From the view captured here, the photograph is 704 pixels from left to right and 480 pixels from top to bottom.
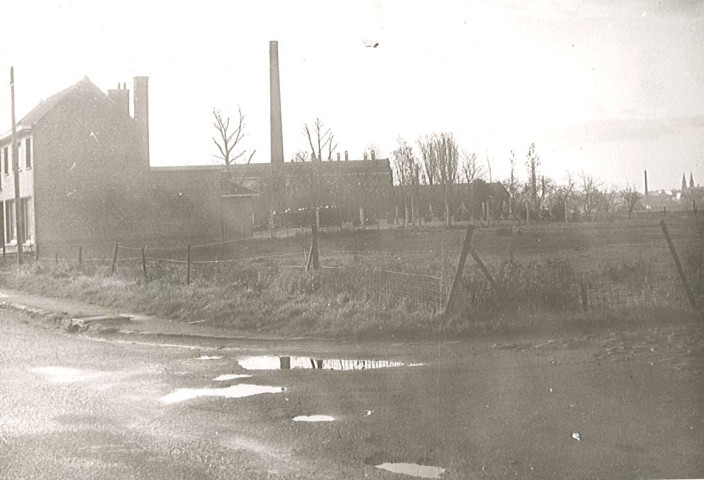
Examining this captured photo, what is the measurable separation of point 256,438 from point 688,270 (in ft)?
29.3

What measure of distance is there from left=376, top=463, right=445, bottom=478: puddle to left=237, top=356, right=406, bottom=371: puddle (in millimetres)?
3622

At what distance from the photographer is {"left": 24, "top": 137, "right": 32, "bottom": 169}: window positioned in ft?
108

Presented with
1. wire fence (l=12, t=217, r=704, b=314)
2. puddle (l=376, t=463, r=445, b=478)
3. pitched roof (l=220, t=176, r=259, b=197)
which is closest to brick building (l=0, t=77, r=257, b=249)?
pitched roof (l=220, t=176, r=259, b=197)

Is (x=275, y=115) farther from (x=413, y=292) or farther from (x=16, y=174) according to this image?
(x=413, y=292)

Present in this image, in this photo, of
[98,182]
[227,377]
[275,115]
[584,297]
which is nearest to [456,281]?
[584,297]

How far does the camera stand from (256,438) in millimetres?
6031

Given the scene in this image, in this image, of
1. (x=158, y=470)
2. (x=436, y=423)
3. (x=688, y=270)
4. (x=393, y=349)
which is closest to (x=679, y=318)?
(x=688, y=270)

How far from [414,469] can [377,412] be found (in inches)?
59.1

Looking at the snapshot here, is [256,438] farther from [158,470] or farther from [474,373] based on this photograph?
[474,373]

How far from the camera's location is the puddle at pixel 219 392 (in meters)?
7.65

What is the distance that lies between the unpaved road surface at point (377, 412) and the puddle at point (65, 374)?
4cm

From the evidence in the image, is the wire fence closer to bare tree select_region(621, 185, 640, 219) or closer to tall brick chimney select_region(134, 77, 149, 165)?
bare tree select_region(621, 185, 640, 219)

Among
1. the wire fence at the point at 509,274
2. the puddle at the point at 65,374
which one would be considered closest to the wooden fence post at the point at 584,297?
the wire fence at the point at 509,274

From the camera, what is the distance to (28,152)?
109 ft
